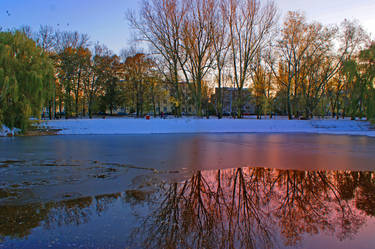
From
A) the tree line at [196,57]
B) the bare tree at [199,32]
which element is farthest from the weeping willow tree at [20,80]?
the bare tree at [199,32]

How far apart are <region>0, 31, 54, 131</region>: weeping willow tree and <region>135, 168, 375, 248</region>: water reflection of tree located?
72.8ft

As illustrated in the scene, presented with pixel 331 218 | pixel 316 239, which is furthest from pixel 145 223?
pixel 331 218

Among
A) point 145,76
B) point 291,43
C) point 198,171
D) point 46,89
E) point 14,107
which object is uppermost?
point 291,43

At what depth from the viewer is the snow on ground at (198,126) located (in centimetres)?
2733

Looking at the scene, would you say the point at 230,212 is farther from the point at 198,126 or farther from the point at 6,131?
the point at 198,126

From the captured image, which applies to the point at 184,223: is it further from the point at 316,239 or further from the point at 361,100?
the point at 361,100

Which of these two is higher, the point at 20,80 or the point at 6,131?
the point at 20,80

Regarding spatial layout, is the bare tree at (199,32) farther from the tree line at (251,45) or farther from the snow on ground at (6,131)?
the snow on ground at (6,131)

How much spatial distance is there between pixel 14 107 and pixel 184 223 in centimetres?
2467

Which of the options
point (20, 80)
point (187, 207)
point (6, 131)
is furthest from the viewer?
point (20, 80)

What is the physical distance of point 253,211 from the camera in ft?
15.2

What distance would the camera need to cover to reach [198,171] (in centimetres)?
823

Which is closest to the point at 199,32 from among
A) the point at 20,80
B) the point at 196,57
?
the point at 196,57

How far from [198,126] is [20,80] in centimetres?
1790
